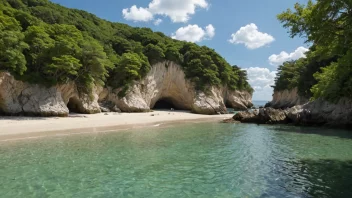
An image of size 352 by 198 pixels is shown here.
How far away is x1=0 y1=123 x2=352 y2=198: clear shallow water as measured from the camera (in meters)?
8.05

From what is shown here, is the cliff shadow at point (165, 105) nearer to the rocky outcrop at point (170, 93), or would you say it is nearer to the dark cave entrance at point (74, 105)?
the rocky outcrop at point (170, 93)

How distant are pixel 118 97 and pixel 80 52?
10.3 meters

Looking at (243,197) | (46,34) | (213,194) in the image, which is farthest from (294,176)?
(46,34)

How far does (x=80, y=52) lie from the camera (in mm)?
30297

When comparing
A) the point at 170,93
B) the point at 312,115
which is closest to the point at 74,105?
the point at 170,93

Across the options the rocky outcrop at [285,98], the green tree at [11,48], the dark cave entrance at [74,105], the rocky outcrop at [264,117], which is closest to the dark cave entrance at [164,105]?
the rocky outcrop at [264,117]

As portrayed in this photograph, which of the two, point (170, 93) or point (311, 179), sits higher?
point (170, 93)

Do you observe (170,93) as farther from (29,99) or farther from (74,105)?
(29,99)

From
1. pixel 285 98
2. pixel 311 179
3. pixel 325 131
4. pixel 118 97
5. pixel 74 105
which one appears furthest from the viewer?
pixel 285 98

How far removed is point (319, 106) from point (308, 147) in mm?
15989

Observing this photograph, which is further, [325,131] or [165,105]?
[165,105]

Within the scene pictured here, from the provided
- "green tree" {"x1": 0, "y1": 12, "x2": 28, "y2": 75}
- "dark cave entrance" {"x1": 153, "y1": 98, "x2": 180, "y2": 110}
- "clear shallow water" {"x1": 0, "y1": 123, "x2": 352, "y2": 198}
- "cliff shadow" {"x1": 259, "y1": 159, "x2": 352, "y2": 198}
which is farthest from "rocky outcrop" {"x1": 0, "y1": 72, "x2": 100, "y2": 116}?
"dark cave entrance" {"x1": 153, "y1": 98, "x2": 180, "y2": 110}

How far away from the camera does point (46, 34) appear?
29297mm

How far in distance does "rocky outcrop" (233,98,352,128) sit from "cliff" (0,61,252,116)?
13.8 metres
